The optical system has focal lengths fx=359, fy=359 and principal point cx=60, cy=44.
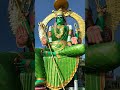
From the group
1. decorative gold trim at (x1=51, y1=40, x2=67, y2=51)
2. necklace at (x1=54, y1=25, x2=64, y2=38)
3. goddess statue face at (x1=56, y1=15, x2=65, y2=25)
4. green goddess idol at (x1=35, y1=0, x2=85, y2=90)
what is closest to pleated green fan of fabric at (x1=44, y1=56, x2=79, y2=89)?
green goddess idol at (x1=35, y1=0, x2=85, y2=90)

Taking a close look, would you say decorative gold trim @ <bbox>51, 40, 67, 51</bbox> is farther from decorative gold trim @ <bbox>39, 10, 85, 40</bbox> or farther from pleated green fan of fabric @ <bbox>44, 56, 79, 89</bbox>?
decorative gold trim @ <bbox>39, 10, 85, 40</bbox>

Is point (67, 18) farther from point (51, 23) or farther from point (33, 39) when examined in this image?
point (33, 39)

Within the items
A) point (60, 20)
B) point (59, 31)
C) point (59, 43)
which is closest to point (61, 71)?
point (59, 43)

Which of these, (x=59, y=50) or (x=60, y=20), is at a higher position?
(x=60, y=20)

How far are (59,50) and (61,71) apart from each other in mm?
285

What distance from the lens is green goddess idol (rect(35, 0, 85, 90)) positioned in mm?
4809

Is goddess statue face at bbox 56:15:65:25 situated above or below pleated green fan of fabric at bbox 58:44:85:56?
above

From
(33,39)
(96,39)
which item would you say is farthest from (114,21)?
(33,39)

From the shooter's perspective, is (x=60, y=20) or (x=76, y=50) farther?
(x=60, y=20)

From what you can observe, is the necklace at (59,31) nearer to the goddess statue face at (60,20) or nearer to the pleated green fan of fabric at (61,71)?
the goddess statue face at (60,20)

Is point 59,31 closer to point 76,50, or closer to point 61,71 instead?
point 76,50

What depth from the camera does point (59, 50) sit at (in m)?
4.86

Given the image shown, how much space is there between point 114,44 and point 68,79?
0.78m

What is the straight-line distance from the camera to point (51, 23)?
5066mm
